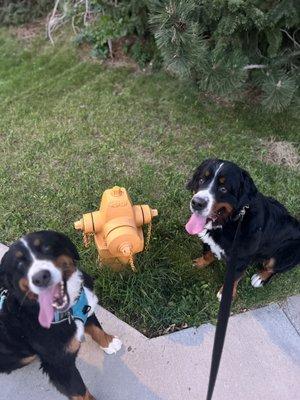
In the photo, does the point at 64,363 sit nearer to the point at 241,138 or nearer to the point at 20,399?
the point at 20,399

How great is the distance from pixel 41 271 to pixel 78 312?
1.60 ft

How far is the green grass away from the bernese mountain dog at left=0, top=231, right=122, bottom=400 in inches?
29.5

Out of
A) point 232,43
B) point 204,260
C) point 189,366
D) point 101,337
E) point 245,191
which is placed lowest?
point 189,366

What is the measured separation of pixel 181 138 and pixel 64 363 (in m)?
2.76

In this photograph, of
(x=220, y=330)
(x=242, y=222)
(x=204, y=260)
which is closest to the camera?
(x=220, y=330)

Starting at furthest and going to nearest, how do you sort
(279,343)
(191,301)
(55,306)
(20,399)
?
(191,301), (279,343), (20,399), (55,306)

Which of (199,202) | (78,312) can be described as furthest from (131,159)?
(78,312)

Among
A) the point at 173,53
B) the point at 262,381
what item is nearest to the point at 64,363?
the point at 262,381

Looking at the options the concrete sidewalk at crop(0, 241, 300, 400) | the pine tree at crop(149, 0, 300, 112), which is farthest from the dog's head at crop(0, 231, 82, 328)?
the pine tree at crop(149, 0, 300, 112)

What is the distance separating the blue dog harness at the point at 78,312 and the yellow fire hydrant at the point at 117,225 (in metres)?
0.53

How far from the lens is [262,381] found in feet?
9.48

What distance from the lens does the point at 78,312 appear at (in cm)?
261

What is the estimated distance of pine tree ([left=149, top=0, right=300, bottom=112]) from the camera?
3377mm

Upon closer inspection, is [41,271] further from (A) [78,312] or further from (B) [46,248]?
(A) [78,312]
